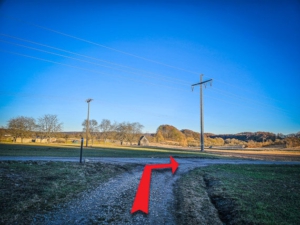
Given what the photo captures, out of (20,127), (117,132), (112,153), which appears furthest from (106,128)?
(112,153)

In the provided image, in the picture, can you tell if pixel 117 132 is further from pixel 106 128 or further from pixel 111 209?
pixel 111 209

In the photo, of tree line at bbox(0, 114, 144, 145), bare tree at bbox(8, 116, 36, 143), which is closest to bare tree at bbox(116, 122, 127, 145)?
tree line at bbox(0, 114, 144, 145)

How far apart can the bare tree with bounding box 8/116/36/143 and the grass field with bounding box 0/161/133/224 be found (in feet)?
228

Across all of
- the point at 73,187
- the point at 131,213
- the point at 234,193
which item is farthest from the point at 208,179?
the point at 73,187

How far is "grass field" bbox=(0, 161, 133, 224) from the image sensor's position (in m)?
4.64

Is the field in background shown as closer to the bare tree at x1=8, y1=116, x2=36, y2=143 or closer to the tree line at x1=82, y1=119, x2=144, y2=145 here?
the bare tree at x1=8, y1=116, x2=36, y2=143

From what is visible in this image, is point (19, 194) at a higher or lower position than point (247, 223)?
higher

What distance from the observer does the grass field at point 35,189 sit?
4.64m

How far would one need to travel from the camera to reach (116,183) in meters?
8.33

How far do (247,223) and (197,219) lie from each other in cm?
132

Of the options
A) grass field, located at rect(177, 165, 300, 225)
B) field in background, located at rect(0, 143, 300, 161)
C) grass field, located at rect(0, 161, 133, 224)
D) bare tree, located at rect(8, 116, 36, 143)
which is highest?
bare tree, located at rect(8, 116, 36, 143)

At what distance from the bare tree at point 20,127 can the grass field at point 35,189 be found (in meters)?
69.6

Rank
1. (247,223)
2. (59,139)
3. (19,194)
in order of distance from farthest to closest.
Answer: (59,139) → (19,194) → (247,223)

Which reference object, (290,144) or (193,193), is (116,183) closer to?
(193,193)
